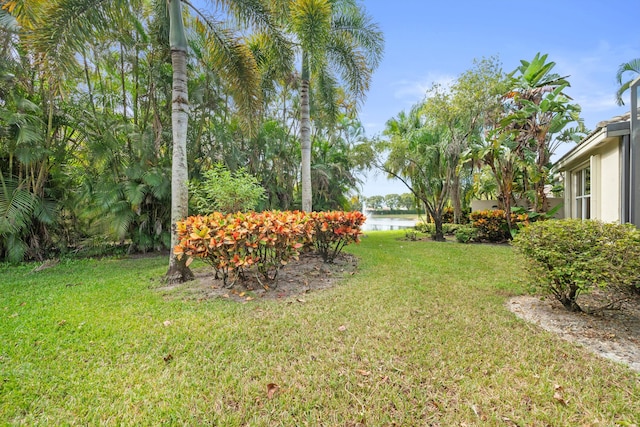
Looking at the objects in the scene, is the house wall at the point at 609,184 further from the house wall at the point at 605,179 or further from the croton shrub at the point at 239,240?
the croton shrub at the point at 239,240

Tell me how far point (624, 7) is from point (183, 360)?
985 cm

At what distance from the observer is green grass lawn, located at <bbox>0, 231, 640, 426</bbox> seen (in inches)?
73.3

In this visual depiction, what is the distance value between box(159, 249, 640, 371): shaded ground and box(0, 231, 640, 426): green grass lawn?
26cm

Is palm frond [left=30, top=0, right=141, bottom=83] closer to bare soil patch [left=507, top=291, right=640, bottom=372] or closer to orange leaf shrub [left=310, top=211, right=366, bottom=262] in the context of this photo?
orange leaf shrub [left=310, top=211, right=366, bottom=262]

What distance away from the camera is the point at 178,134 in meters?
4.98

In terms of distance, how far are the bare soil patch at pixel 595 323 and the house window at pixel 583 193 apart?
5031 mm

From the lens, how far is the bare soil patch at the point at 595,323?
104 inches

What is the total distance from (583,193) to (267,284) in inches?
366

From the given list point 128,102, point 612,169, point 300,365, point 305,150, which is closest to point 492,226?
point 612,169

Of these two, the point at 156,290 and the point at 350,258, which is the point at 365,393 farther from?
the point at 350,258

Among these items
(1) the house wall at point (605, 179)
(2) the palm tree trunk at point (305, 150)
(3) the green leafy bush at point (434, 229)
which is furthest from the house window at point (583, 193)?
(2) the palm tree trunk at point (305, 150)

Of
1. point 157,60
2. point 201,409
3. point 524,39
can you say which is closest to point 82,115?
point 157,60

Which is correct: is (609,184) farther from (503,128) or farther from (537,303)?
(503,128)

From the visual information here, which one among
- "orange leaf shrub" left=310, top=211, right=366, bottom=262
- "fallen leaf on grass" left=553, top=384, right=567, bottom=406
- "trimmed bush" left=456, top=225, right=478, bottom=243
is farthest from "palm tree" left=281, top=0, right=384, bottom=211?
"trimmed bush" left=456, top=225, right=478, bottom=243
